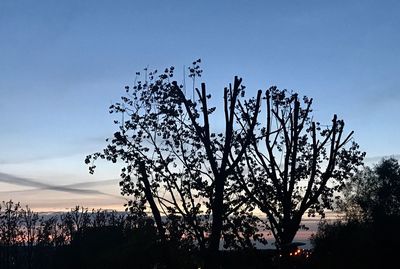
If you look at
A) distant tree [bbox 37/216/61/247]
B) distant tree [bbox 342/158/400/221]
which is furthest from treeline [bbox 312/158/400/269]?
distant tree [bbox 37/216/61/247]

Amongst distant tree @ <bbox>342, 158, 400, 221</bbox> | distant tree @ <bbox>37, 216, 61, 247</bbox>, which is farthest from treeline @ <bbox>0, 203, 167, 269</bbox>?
distant tree @ <bbox>342, 158, 400, 221</bbox>

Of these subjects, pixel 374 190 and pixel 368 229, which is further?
pixel 374 190

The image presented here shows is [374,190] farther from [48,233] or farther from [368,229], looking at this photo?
[48,233]

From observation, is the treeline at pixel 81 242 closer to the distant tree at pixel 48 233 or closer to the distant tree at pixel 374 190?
the distant tree at pixel 48 233

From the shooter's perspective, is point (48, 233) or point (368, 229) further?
point (48, 233)

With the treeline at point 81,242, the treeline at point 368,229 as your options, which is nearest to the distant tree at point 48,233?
the treeline at point 81,242

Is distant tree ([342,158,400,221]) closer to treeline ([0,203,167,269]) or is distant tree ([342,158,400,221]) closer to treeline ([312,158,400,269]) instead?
treeline ([312,158,400,269])

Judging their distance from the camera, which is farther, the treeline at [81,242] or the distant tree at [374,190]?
the distant tree at [374,190]

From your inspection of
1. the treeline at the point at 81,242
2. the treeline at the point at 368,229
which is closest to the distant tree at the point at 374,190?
the treeline at the point at 368,229

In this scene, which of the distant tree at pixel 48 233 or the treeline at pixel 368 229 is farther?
the distant tree at pixel 48 233

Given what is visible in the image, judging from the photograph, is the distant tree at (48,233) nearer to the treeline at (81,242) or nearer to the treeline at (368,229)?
the treeline at (81,242)

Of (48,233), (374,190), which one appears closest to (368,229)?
(374,190)

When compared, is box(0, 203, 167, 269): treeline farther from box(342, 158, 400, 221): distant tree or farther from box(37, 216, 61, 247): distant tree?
box(342, 158, 400, 221): distant tree

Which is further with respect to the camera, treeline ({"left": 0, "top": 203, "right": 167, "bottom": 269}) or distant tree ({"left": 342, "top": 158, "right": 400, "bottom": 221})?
distant tree ({"left": 342, "top": 158, "right": 400, "bottom": 221})
